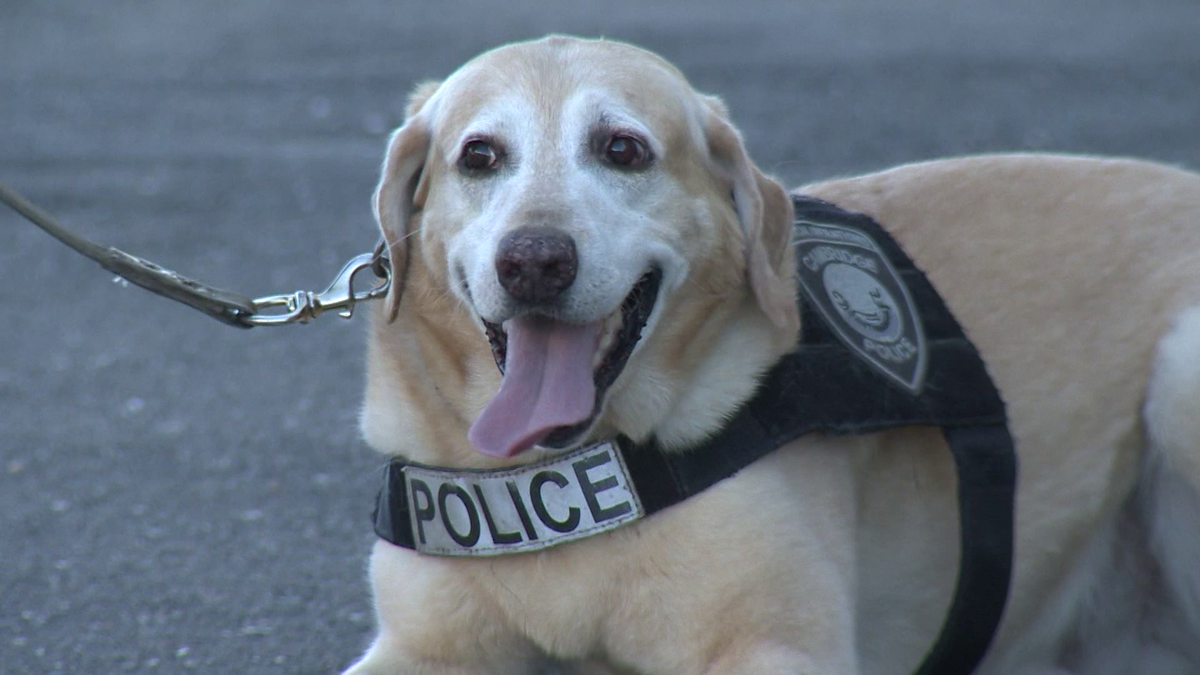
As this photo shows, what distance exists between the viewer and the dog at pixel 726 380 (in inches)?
119

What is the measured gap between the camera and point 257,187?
8.94 m

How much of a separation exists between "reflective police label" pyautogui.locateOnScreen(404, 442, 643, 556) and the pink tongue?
114 millimetres

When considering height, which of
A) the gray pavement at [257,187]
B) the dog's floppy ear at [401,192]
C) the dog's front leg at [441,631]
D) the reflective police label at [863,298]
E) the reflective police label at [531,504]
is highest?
the dog's floppy ear at [401,192]

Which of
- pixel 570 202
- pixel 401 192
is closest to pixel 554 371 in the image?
pixel 570 202

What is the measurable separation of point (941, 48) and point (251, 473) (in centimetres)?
907

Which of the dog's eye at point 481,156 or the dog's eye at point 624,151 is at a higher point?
the dog's eye at point 624,151

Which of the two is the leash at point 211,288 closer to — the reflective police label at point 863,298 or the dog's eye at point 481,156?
the dog's eye at point 481,156

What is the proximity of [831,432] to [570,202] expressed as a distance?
0.69m

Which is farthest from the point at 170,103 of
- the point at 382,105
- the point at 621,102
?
the point at 621,102

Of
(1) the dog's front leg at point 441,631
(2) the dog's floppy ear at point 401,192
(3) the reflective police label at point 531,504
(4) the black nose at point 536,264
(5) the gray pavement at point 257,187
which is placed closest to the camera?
(4) the black nose at point 536,264

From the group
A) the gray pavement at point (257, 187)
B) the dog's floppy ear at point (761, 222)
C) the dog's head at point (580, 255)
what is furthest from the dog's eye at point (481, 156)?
the gray pavement at point (257, 187)

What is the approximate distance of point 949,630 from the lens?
342 centimetres

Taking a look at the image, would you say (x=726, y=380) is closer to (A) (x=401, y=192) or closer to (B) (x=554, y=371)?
(B) (x=554, y=371)

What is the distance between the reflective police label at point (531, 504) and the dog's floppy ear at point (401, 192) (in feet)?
1.43
